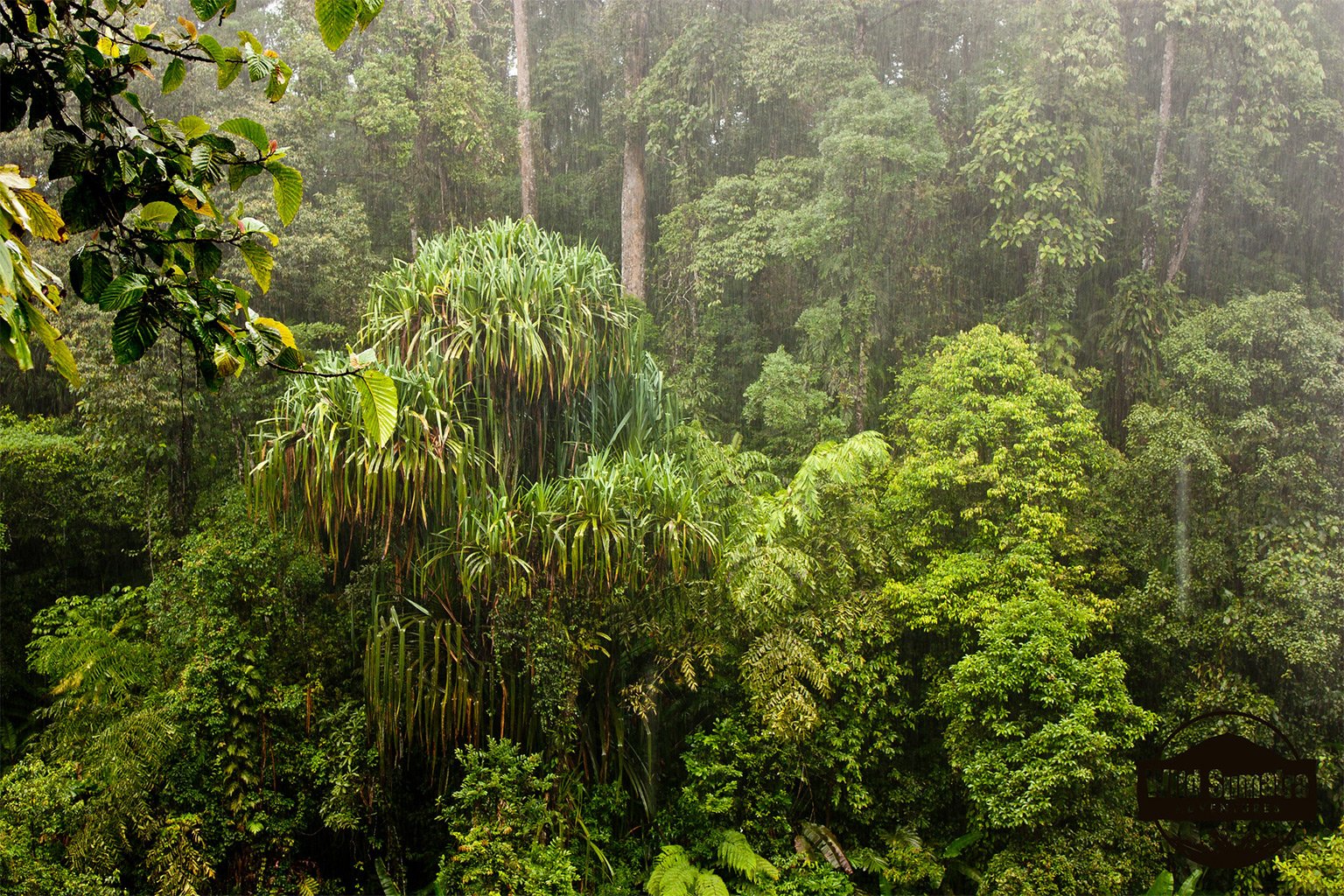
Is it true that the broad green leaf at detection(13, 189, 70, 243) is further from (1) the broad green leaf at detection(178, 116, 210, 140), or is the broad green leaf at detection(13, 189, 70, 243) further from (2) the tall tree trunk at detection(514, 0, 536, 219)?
(2) the tall tree trunk at detection(514, 0, 536, 219)

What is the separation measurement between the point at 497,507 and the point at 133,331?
3584 mm

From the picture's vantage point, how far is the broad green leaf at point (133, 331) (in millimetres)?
1168

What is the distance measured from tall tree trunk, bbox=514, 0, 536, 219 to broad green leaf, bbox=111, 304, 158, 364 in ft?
25.9

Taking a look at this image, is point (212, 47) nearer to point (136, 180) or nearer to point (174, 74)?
point (174, 74)

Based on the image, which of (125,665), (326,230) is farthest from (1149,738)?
(326,230)

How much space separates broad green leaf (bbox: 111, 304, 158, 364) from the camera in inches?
46.0

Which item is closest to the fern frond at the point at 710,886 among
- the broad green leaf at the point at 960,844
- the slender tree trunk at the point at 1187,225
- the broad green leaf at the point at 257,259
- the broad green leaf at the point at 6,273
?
the broad green leaf at the point at 960,844

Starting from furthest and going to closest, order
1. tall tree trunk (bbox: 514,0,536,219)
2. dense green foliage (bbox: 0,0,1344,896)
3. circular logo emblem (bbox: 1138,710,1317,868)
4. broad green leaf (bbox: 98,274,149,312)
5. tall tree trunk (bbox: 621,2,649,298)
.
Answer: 1. tall tree trunk (bbox: 621,2,649,298)
2. tall tree trunk (bbox: 514,0,536,219)
3. dense green foliage (bbox: 0,0,1344,896)
4. circular logo emblem (bbox: 1138,710,1317,868)
5. broad green leaf (bbox: 98,274,149,312)

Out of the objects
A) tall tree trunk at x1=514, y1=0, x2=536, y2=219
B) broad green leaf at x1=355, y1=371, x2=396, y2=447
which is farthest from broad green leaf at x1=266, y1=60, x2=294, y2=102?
tall tree trunk at x1=514, y1=0, x2=536, y2=219

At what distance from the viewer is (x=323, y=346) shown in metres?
7.87

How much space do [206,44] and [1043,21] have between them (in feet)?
27.1

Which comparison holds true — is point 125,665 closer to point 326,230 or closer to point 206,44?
point 326,230

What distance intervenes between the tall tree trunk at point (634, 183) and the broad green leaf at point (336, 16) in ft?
26.5

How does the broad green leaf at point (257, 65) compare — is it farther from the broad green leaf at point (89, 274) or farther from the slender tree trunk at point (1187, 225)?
the slender tree trunk at point (1187, 225)
